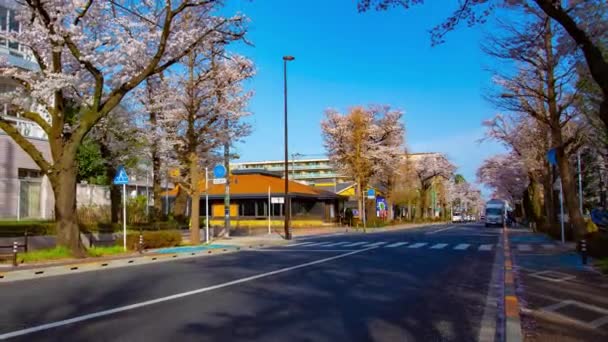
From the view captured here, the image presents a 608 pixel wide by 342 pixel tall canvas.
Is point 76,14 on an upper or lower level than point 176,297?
upper

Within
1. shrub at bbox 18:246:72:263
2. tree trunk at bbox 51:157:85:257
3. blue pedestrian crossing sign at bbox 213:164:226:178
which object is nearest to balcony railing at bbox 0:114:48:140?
blue pedestrian crossing sign at bbox 213:164:226:178

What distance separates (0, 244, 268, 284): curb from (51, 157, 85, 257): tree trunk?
122 centimetres

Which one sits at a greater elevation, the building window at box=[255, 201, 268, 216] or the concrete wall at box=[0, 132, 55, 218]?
the concrete wall at box=[0, 132, 55, 218]

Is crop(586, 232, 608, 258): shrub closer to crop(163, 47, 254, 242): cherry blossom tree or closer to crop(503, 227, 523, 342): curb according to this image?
crop(503, 227, 523, 342): curb

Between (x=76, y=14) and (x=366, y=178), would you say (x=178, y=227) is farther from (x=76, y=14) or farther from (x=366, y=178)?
(x=366, y=178)

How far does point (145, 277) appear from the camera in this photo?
13180 millimetres

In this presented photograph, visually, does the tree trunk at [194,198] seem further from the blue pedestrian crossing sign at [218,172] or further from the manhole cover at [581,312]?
the manhole cover at [581,312]

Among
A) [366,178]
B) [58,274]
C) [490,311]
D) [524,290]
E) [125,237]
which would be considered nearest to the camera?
[490,311]

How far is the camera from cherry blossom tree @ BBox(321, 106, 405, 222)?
56.6 m

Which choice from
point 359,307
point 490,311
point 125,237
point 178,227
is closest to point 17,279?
point 125,237

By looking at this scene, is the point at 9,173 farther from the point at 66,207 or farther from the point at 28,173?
the point at 66,207

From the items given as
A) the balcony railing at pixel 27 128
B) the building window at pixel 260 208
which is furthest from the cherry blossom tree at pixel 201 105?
the building window at pixel 260 208

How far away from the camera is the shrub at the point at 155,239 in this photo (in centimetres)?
2158

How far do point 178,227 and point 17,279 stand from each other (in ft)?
53.6
